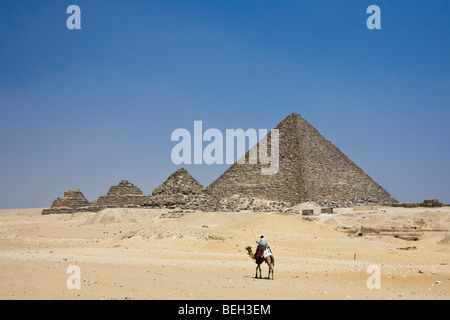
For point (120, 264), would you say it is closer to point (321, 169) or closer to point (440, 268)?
point (440, 268)

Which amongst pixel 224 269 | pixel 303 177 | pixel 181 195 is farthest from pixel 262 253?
pixel 303 177

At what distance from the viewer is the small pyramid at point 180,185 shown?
147 ft

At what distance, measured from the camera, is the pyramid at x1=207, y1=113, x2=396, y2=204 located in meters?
72.2

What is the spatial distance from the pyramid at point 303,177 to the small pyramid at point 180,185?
27.2 m

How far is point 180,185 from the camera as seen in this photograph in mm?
44969

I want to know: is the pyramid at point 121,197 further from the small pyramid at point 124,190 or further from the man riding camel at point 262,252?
the man riding camel at point 262,252

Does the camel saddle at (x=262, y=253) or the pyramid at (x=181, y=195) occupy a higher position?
the pyramid at (x=181, y=195)

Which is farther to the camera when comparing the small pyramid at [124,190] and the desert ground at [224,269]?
the small pyramid at [124,190]

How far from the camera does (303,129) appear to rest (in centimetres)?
8300

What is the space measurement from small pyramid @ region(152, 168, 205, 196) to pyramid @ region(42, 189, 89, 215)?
18.4 m

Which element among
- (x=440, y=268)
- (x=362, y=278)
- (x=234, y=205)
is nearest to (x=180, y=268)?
(x=362, y=278)

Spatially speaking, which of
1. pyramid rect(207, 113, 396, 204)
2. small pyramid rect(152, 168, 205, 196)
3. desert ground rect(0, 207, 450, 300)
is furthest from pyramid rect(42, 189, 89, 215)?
desert ground rect(0, 207, 450, 300)

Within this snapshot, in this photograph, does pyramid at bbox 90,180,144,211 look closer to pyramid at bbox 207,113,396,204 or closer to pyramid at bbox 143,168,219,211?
pyramid at bbox 143,168,219,211

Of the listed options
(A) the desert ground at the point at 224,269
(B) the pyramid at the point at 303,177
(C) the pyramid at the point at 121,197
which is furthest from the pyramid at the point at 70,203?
(A) the desert ground at the point at 224,269
